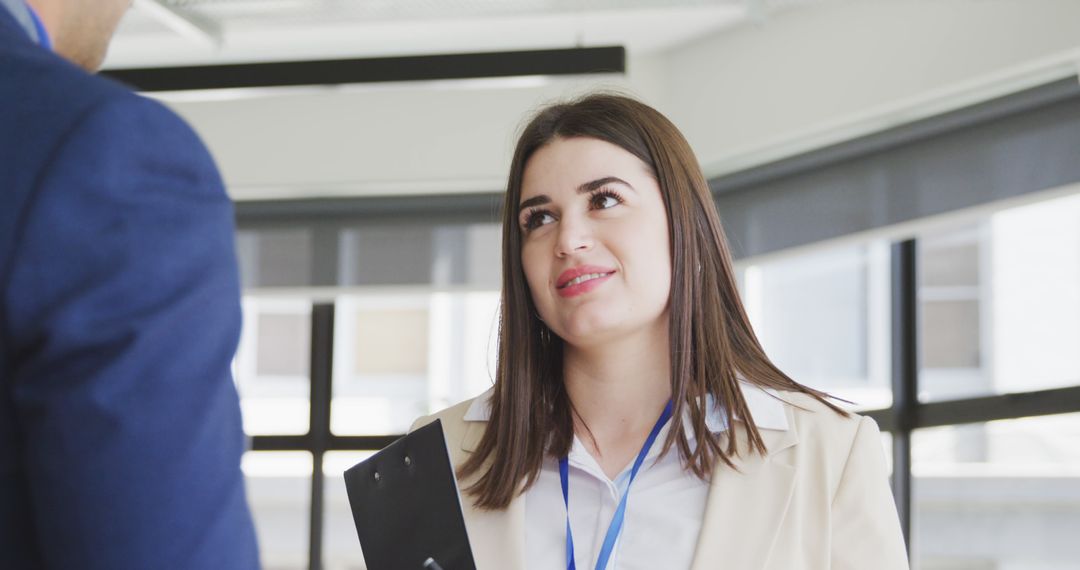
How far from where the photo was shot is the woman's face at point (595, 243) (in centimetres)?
194

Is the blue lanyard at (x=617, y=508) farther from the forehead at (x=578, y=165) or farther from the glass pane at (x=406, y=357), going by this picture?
the glass pane at (x=406, y=357)

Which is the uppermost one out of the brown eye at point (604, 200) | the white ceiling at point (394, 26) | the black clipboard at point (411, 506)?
the white ceiling at point (394, 26)

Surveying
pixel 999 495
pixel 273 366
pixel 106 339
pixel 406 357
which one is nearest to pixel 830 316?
pixel 999 495

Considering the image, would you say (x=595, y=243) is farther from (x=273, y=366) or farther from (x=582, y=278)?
(x=273, y=366)

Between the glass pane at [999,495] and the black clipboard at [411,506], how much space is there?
3202 mm

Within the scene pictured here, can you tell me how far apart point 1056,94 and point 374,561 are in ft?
10.9

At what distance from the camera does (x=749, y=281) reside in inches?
224

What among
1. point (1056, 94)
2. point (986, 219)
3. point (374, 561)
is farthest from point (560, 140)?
point (986, 219)

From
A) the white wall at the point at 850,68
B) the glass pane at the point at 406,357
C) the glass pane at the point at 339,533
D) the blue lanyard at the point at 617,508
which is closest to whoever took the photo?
the blue lanyard at the point at 617,508

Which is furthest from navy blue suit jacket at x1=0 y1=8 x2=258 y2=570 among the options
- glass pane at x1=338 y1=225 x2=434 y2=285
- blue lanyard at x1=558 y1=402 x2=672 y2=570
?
glass pane at x1=338 y1=225 x2=434 y2=285

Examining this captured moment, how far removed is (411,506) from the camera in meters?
Answer: 1.65

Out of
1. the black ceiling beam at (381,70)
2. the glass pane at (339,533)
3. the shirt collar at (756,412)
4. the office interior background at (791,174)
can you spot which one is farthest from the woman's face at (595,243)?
the glass pane at (339,533)

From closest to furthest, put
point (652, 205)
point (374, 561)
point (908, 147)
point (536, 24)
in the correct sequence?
point (374, 561), point (652, 205), point (908, 147), point (536, 24)

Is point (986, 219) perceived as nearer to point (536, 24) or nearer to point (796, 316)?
point (796, 316)
